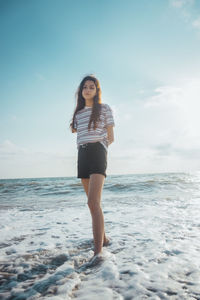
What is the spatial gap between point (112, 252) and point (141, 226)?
1566 millimetres

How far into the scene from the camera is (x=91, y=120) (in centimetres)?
286

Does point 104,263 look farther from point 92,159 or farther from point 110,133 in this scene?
point 110,133

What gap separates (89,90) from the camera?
3.08 m

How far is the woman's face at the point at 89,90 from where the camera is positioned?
3.07 metres

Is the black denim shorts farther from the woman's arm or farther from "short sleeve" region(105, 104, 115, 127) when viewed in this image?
"short sleeve" region(105, 104, 115, 127)

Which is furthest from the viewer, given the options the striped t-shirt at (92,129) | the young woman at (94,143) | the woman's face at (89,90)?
the woman's face at (89,90)

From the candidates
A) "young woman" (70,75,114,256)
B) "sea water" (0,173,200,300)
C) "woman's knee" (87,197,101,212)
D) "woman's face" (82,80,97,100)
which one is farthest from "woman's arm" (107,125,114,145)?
"sea water" (0,173,200,300)

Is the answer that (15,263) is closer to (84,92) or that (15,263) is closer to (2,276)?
(2,276)

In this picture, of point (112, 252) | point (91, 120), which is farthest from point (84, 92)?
point (112, 252)

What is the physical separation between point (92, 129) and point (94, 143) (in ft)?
0.62

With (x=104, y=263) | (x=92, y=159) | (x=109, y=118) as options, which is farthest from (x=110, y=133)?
(x=104, y=263)

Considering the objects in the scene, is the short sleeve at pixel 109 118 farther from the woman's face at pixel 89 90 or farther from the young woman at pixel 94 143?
the woman's face at pixel 89 90

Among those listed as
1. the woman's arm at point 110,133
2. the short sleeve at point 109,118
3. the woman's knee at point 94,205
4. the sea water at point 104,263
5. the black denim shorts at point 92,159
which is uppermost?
the short sleeve at point 109,118

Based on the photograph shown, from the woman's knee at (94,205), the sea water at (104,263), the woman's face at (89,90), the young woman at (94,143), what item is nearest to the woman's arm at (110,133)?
the young woman at (94,143)
